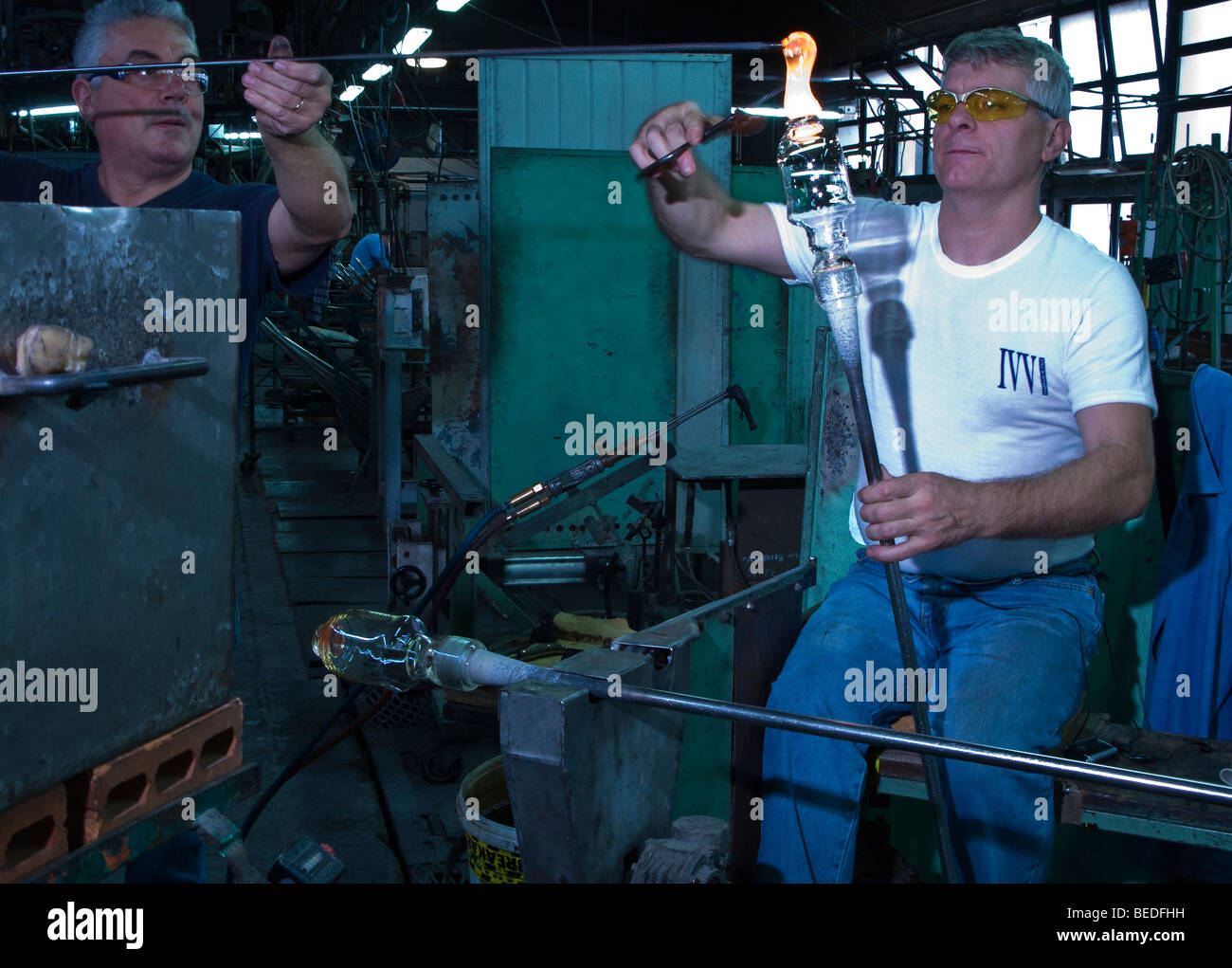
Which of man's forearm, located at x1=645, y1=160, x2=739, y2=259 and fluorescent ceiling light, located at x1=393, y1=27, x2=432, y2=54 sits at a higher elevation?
fluorescent ceiling light, located at x1=393, y1=27, x2=432, y2=54

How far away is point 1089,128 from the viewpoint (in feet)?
37.3

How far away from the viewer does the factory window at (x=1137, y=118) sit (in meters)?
10.8

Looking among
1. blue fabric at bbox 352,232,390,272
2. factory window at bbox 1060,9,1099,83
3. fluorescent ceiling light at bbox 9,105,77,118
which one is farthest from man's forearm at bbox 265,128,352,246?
factory window at bbox 1060,9,1099,83

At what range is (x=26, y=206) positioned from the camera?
1.05m

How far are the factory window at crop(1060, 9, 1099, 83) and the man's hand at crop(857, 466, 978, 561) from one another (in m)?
11.7

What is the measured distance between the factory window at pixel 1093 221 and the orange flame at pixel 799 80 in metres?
10.8

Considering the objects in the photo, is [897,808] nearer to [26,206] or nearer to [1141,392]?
[1141,392]

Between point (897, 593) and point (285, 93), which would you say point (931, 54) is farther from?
point (897, 593)

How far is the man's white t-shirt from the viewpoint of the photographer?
186cm

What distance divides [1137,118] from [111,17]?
37.1 ft

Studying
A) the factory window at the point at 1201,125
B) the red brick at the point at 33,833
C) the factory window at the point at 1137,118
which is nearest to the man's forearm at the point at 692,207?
the red brick at the point at 33,833

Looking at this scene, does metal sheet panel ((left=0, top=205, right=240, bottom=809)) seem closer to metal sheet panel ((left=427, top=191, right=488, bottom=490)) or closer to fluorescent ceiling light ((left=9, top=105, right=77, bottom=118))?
metal sheet panel ((left=427, top=191, right=488, bottom=490))

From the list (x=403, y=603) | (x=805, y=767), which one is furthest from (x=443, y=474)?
(x=805, y=767)

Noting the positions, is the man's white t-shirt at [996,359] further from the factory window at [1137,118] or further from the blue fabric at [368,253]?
the factory window at [1137,118]
